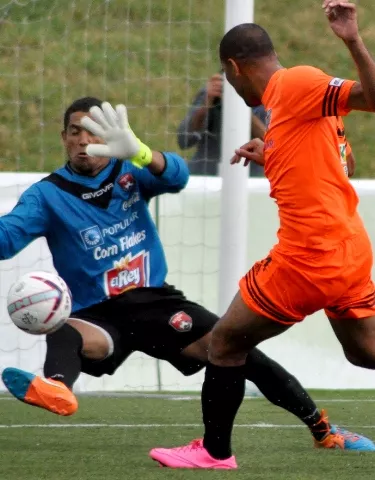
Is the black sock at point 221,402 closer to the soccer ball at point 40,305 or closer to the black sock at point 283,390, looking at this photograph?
the black sock at point 283,390

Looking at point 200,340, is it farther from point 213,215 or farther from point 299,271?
point 213,215

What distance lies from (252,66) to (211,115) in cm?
379

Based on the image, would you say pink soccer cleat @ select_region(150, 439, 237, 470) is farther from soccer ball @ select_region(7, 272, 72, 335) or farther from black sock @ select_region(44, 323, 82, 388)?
soccer ball @ select_region(7, 272, 72, 335)

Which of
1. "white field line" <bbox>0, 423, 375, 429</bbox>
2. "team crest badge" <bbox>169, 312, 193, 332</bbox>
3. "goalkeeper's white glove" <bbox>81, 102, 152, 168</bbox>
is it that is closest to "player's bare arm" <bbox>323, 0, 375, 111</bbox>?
"goalkeeper's white glove" <bbox>81, 102, 152, 168</bbox>

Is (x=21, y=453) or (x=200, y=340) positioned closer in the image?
(x=21, y=453)

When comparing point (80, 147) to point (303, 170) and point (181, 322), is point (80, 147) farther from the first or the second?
point (303, 170)

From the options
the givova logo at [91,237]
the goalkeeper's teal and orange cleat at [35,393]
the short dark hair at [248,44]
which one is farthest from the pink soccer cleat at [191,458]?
the short dark hair at [248,44]

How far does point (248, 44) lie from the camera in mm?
5141

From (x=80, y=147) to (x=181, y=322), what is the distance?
1.06 m

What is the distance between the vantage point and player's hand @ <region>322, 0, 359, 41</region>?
456 cm

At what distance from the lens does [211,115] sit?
29.3 ft

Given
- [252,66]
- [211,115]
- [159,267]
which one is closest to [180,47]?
[211,115]

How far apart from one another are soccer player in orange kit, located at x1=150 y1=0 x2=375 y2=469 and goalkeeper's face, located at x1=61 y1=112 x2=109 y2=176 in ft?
5.03

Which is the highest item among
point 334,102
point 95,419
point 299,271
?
point 334,102
